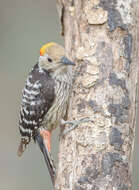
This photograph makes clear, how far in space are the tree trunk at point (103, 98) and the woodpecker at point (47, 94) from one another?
0.20 meters

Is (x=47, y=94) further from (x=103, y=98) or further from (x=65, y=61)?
(x=103, y=98)

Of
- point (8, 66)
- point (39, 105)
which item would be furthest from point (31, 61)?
point (39, 105)

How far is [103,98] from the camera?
14.0 feet

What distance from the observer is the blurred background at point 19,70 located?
7.41 m

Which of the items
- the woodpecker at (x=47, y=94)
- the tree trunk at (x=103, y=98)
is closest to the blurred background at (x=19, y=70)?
the woodpecker at (x=47, y=94)

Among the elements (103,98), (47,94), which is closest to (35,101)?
(47,94)

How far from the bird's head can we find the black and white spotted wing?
0.11 metres

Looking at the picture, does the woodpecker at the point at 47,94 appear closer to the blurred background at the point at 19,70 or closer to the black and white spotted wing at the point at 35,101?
the black and white spotted wing at the point at 35,101

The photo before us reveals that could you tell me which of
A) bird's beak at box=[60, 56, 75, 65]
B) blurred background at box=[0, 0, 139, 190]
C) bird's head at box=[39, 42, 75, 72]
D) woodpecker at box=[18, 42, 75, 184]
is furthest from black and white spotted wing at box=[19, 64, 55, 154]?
blurred background at box=[0, 0, 139, 190]

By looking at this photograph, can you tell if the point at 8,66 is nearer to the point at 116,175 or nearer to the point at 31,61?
the point at 31,61

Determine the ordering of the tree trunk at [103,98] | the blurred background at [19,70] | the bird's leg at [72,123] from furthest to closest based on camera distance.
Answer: the blurred background at [19,70] < the bird's leg at [72,123] < the tree trunk at [103,98]

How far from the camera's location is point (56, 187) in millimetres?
4332

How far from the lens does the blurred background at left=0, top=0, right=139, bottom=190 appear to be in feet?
24.3

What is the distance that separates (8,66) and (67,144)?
180 inches
